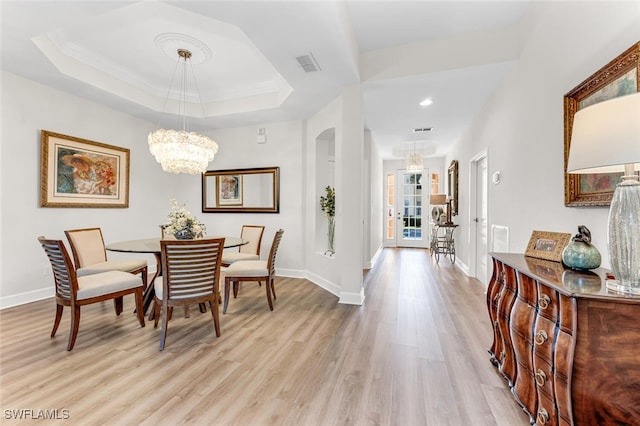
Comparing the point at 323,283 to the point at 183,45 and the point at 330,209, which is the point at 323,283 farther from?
the point at 183,45

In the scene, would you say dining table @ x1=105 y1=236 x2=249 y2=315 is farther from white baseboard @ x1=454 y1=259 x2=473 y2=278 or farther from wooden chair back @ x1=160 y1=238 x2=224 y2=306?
white baseboard @ x1=454 y1=259 x2=473 y2=278

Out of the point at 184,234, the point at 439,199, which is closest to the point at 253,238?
the point at 184,234

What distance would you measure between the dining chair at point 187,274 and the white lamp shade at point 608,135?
8.14ft

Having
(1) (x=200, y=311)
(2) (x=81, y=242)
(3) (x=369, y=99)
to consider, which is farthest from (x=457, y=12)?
(2) (x=81, y=242)

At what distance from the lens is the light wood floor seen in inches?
64.7

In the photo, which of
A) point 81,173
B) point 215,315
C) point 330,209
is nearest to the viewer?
point 215,315

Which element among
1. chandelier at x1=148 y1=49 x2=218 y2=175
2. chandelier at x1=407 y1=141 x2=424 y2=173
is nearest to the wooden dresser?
chandelier at x1=148 y1=49 x2=218 y2=175

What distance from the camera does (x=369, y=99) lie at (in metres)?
4.06

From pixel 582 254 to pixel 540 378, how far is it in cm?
69

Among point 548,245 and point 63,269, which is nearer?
point 548,245

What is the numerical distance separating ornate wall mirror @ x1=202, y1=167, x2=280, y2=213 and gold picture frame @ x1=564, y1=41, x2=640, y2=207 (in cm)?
399

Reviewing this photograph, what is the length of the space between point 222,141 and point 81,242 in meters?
2.98

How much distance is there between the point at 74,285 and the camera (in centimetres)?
238

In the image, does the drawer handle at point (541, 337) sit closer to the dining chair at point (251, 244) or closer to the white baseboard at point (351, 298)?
the white baseboard at point (351, 298)
